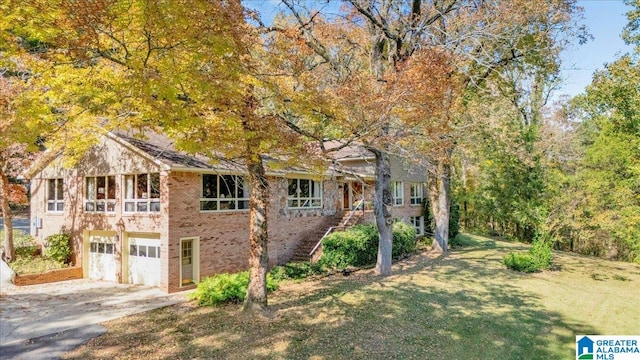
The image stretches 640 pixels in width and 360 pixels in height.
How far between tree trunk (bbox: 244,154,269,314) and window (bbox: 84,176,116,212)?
9.15 metres

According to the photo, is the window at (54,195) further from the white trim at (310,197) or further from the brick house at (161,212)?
the white trim at (310,197)

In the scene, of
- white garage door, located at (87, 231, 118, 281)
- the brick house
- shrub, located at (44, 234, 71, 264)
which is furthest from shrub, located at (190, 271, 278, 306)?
shrub, located at (44, 234, 71, 264)

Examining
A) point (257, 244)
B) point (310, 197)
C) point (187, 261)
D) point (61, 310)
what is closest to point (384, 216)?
point (310, 197)

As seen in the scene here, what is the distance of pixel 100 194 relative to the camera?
56.7ft

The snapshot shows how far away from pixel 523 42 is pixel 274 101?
13.9 m

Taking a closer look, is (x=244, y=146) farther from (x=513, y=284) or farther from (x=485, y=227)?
(x=485, y=227)

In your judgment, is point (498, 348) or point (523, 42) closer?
point (498, 348)

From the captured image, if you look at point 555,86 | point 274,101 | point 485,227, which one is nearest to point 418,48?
point 274,101

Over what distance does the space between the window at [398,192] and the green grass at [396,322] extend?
10.9 meters

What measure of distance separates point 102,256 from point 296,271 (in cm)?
894

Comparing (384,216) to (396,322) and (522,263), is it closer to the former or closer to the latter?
(396,322)

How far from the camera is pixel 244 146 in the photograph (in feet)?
32.7

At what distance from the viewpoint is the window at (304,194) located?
19609 mm

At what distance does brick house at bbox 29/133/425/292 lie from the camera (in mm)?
14602
